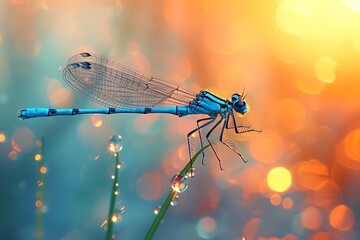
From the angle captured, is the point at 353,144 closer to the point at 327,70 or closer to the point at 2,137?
the point at 327,70

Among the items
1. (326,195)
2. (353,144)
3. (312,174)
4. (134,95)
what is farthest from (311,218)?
(134,95)

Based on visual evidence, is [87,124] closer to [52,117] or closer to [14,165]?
[52,117]

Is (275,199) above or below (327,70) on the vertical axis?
below

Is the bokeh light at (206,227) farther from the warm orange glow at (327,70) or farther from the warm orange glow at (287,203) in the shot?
the warm orange glow at (327,70)

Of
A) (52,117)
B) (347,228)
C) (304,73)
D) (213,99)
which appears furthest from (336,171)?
(52,117)

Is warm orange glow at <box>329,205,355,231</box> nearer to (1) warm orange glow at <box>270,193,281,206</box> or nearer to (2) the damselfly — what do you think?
(1) warm orange glow at <box>270,193,281,206</box>

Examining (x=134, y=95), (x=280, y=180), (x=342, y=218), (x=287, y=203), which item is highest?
(x=134, y=95)

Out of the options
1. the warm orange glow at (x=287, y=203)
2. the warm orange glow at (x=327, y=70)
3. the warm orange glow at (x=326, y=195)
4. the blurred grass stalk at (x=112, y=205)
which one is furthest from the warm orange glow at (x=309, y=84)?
the blurred grass stalk at (x=112, y=205)

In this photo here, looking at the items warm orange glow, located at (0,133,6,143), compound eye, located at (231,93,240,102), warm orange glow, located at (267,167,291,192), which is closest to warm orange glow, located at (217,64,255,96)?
compound eye, located at (231,93,240,102)
